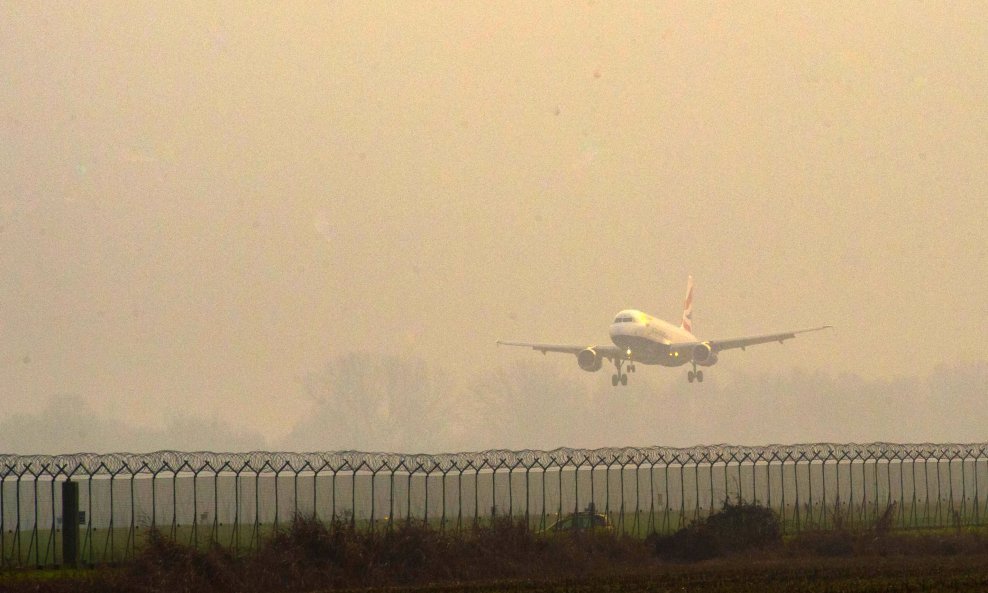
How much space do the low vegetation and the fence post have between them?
1.64 metres

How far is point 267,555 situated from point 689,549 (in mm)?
12184

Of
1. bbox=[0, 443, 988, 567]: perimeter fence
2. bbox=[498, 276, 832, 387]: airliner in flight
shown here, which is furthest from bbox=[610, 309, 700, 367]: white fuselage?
bbox=[0, 443, 988, 567]: perimeter fence

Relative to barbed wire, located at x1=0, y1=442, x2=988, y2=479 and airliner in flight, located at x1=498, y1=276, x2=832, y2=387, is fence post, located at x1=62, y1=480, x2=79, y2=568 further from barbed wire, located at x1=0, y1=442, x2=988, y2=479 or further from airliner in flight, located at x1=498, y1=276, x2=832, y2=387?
airliner in flight, located at x1=498, y1=276, x2=832, y2=387

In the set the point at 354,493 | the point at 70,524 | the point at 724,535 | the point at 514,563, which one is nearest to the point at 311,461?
the point at 354,493

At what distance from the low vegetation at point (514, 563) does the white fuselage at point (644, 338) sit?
70736mm

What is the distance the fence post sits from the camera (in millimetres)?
37781

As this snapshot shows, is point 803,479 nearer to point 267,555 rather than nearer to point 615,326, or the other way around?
point 267,555

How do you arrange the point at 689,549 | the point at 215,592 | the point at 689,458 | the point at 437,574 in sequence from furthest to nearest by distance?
the point at 689,458 → the point at 689,549 → the point at 437,574 → the point at 215,592

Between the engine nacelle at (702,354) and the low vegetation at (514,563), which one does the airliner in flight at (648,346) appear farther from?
the low vegetation at (514,563)

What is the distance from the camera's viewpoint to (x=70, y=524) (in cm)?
3859

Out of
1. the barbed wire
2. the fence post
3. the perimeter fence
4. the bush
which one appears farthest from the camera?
the bush

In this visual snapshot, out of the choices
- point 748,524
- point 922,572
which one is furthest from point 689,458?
point 922,572

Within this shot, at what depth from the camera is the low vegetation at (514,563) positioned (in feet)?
106

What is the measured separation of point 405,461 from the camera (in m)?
41.7
